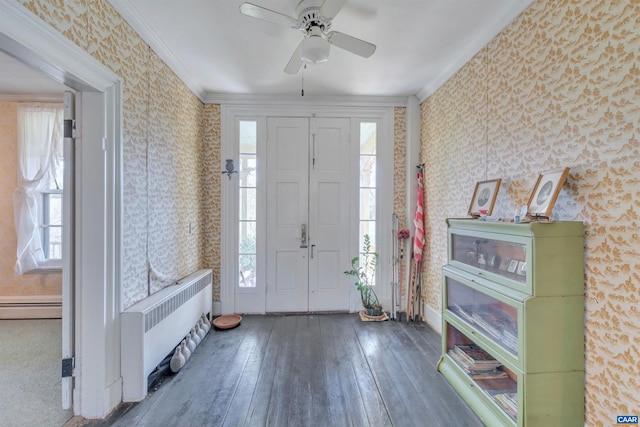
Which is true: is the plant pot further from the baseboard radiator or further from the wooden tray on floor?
the baseboard radiator

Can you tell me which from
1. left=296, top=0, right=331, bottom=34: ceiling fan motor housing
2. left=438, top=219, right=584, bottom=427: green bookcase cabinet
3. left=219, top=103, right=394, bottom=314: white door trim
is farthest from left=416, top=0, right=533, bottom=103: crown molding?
left=438, top=219, right=584, bottom=427: green bookcase cabinet

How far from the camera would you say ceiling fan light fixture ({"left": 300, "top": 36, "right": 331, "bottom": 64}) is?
169cm

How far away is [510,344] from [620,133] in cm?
117

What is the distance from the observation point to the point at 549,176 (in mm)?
1517

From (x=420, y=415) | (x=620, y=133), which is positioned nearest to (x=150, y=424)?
(x=420, y=415)

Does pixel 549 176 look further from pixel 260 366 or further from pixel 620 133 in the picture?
pixel 260 366

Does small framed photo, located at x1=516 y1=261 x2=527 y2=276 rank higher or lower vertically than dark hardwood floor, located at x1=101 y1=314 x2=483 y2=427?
higher

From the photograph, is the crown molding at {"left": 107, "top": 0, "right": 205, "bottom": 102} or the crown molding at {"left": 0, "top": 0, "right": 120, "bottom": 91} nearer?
the crown molding at {"left": 0, "top": 0, "right": 120, "bottom": 91}

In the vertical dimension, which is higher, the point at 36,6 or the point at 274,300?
the point at 36,6

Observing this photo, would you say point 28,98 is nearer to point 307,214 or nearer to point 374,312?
point 307,214

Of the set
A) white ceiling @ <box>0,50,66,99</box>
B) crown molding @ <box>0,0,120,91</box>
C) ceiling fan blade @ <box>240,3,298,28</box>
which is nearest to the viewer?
crown molding @ <box>0,0,120,91</box>

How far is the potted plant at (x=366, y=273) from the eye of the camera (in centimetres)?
342

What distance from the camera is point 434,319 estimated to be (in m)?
3.04

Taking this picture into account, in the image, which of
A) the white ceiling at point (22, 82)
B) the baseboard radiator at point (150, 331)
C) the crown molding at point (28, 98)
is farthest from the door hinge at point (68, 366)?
the crown molding at point (28, 98)
